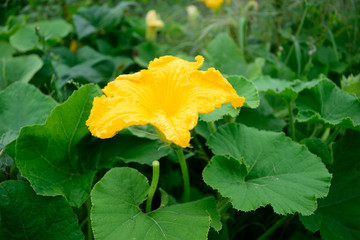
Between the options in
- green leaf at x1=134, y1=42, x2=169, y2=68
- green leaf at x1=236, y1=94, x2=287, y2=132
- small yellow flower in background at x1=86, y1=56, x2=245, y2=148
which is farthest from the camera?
green leaf at x1=134, y1=42, x2=169, y2=68

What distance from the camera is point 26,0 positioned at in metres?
2.98

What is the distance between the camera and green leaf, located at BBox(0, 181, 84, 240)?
103 centimetres

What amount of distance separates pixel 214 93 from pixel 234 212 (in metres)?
0.76

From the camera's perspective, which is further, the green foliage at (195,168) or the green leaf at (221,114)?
the green leaf at (221,114)

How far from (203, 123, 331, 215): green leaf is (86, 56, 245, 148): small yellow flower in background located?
0.83 ft

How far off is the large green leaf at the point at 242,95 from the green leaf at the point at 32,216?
0.59m

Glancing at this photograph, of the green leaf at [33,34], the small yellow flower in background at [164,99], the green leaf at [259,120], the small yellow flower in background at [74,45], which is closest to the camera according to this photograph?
the small yellow flower in background at [164,99]

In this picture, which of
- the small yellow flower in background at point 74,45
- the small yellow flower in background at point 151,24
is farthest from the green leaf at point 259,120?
the small yellow flower in background at point 74,45

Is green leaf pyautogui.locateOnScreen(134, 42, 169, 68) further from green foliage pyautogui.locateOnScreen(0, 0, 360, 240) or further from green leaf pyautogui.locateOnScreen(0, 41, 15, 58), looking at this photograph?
green leaf pyautogui.locateOnScreen(0, 41, 15, 58)

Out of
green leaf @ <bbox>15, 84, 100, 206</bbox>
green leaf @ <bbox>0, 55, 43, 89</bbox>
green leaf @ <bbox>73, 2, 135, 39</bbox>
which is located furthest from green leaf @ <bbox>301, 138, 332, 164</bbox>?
green leaf @ <bbox>73, 2, 135, 39</bbox>

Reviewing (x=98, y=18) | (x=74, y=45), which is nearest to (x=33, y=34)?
(x=74, y=45)

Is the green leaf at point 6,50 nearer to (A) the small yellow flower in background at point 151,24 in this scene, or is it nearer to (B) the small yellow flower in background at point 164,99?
(A) the small yellow flower in background at point 151,24

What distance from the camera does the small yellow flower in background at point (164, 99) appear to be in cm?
92

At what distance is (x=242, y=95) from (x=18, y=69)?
136 cm
